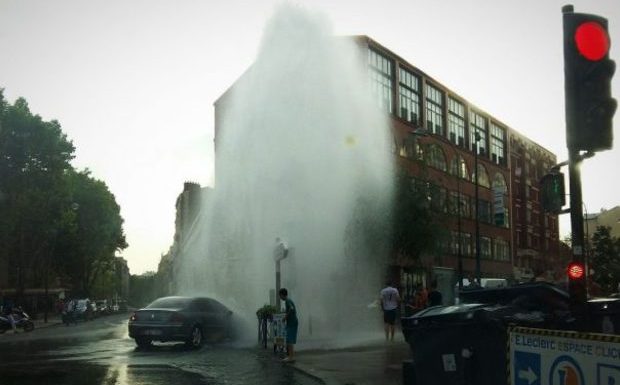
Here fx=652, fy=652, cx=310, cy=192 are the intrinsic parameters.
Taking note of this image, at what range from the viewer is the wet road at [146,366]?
10312mm

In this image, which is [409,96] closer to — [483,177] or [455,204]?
[455,204]

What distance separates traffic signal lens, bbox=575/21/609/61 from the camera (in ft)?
17.6

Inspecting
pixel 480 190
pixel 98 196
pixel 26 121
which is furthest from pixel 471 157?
pixel 26 121

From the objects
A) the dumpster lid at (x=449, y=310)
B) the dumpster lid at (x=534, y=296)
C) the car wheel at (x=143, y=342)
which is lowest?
the car wheel at (x=143, y=342)

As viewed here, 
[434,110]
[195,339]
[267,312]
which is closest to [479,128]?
[434,110]

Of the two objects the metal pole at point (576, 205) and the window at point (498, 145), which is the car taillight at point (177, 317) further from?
the window at point (498, 145)

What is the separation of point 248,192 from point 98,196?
3377 centimetres

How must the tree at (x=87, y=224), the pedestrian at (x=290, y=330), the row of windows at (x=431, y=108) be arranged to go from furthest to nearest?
the tree at (x=87, y=224) → the row of windows at (x=431, y=108) → the pedestrian at (x=290, y=330)

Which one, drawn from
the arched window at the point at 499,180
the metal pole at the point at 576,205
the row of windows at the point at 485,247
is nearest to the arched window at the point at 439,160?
the row of windows at the point at 485,247

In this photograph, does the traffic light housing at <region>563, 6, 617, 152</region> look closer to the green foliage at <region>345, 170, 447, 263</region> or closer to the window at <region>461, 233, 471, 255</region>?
the green foliage at <region>345, 170, 447, 263</region>

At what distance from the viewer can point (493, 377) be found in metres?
6.59

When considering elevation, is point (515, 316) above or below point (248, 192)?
below

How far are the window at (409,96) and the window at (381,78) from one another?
164 cm

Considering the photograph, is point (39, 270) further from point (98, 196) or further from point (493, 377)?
point (493, 377)
